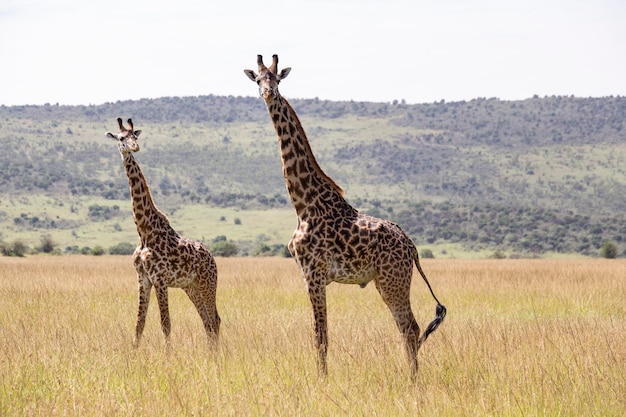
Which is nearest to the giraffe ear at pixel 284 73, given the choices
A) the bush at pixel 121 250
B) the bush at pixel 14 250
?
the bush at pixel 14 250

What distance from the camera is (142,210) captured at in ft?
38.1

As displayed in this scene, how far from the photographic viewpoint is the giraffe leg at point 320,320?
920cm

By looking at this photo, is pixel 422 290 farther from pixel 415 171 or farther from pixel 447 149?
pixel 447 149

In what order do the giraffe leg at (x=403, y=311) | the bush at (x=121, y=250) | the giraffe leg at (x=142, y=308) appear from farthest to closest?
the bush at (x=121, y=250)
the giraffe leg at (x=142, y=308)
the giraffe leg at (x=403, y=311)

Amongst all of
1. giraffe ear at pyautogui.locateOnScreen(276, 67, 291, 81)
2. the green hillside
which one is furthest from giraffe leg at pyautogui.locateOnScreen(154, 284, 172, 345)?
the green hillside

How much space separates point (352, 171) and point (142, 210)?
349 ft

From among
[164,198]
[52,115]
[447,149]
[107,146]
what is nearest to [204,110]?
[52,115]

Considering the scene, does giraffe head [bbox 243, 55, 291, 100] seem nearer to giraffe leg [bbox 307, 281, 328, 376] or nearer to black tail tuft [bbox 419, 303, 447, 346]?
giraffe leg [bbox 307, 281, 328, 376]

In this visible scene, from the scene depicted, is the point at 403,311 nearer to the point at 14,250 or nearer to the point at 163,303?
the point at 163,303

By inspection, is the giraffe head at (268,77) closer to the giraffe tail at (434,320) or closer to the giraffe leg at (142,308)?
the giraffe tail at (434,320)

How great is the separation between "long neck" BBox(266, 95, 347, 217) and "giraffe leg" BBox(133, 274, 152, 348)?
2.73 metres

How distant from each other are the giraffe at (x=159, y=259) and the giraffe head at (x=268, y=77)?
2302 mm

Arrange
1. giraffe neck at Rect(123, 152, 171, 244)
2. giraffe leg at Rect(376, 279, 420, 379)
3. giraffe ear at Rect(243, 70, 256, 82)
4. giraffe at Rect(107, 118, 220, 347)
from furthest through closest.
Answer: giraffe neck at Rect(123, 152, 171, 244) < giraffe at Rect(107, 118, 220, 347) < giraffe ear at Rect(243, 70, 256, 82) < giraffe leg at Rect(376, 279, 420, 379)

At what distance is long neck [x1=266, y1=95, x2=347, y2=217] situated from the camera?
31.6ft
